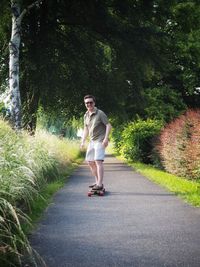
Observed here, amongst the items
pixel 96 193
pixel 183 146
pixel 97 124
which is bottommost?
pixel 96 193

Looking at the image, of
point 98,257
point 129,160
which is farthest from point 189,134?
point 129,160

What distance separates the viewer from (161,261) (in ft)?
17.3

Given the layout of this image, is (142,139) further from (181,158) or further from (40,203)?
(40,203)

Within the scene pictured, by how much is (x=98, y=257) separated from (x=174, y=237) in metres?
1.40

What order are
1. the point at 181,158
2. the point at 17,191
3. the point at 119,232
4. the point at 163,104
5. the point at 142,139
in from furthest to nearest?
the point at 163,104
the point at 142,139
the point at 181,158
the point at 17,191
the point at 119,232

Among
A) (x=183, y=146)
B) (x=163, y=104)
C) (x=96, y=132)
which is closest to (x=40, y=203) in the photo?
(x=96, y=132)

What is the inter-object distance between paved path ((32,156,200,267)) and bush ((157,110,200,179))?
9.15 ft

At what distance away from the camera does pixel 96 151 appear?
460 inches

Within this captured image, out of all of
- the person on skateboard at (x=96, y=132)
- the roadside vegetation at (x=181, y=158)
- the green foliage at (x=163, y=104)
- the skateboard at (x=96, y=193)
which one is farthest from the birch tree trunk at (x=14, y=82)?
the green foliage at (x=163, y=104)

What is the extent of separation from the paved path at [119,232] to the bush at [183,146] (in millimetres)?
2788

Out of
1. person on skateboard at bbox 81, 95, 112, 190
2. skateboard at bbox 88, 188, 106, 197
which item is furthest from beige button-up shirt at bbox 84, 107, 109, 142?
skateboard at bbox 88, 188, 106, 197

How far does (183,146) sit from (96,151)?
4.72 meters

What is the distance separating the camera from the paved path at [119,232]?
213 inches

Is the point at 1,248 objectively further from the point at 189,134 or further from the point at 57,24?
the point at 57,24
